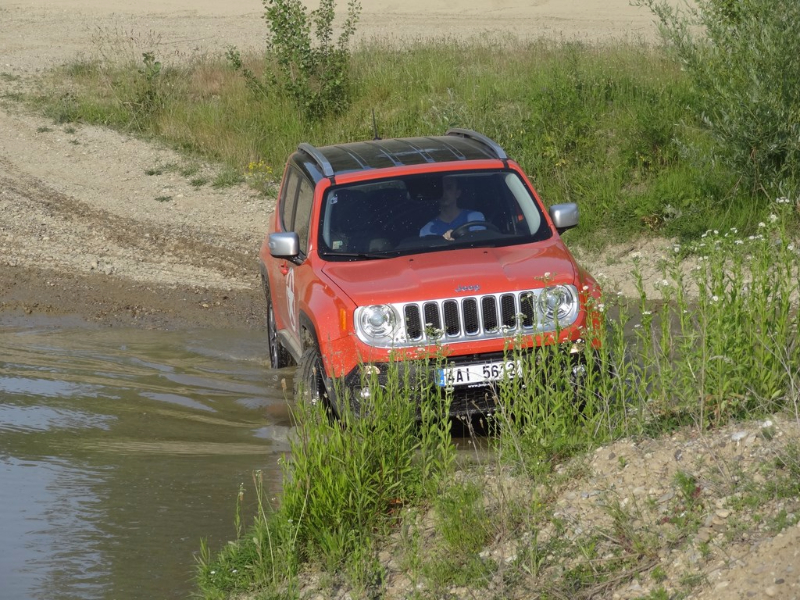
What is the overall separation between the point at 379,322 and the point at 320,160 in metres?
2.03

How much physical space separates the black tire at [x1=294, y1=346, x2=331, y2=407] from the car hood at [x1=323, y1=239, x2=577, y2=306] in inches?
19.0

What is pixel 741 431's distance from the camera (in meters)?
5.02

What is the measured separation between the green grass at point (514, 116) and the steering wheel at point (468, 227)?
4.62 meters

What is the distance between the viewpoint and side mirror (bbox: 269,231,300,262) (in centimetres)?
744

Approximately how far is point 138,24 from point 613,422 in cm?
3009

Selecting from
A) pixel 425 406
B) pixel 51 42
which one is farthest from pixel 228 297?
pixel 51 42

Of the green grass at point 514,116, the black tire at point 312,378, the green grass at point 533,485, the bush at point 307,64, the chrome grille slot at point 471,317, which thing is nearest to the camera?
the green grass at point 533,485

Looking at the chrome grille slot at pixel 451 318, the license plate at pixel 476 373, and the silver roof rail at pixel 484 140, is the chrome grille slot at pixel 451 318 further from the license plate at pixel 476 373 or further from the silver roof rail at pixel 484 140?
the silver roof rail at pixel 484 140

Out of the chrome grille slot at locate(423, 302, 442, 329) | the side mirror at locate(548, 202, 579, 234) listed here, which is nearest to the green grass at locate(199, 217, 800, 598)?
the chrome grille slot at locate(423, 302, 442, 329)

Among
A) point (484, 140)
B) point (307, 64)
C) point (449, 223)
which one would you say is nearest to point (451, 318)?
point (449, 223)

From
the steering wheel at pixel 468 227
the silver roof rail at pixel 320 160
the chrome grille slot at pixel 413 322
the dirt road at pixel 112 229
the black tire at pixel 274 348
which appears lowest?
the dirt road at pixel 112 229

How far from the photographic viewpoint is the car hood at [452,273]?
21.4 feet

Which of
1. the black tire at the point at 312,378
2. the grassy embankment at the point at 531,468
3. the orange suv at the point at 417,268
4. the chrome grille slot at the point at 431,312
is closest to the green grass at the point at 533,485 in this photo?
the grassy embankment at the point at 531,468

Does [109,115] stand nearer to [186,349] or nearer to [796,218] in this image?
[186,349]
